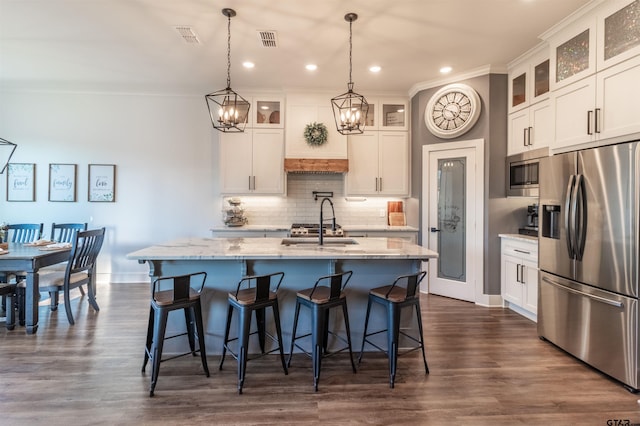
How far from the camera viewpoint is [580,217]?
268 centimetres

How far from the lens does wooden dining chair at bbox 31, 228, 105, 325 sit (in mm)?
3584

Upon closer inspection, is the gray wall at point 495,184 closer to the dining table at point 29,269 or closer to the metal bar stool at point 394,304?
the metal bar stool at point 394,304

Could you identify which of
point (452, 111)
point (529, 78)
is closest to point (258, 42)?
point (452, 111)

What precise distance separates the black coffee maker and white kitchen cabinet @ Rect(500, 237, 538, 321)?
0.26 metres

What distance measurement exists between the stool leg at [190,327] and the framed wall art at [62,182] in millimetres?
4011

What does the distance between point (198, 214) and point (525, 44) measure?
5035 mm

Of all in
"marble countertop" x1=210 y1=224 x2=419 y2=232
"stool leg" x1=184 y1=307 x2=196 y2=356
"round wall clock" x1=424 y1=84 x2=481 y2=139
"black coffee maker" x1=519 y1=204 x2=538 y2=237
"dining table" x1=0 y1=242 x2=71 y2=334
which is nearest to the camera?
"stool leg" x1=184 y1=307 x2=196 y2=356

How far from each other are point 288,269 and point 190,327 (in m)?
0.93

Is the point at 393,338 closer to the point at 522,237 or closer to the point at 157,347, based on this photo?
the point at 157,347

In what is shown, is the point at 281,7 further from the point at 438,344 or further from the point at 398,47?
the point at 438,344

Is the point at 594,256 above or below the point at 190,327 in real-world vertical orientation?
above

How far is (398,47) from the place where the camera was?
148 inches

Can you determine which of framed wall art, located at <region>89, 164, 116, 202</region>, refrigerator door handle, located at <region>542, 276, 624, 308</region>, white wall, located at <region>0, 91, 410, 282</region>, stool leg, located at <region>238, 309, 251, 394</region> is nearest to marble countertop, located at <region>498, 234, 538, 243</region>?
refrigerator door handle, located at <region>542, 276, 624, 308</region>

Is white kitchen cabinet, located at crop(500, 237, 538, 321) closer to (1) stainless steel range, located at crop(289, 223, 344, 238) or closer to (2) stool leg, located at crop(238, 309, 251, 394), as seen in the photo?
(1) stainless steel range, located at crop(289, 223, 344, 238)
